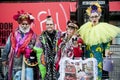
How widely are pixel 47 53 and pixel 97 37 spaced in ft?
2.91

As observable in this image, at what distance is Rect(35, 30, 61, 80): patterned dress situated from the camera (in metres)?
6.98

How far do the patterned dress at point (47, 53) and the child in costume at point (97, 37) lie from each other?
0.49m

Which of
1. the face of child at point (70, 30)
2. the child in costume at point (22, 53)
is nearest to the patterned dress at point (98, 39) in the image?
the face of child at point (70, 30)

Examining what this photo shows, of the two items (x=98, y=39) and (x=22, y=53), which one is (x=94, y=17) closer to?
(x=98, y=39)

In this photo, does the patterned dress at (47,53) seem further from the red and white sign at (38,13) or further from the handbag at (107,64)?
the red and white sign at (38,13)

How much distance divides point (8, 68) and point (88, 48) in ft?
4.71

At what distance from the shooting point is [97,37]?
691 cm

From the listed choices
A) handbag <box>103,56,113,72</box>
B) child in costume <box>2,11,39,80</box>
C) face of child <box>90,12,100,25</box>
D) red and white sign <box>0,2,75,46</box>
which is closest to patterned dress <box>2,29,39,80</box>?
child in costume <box>2,11,39,80</box>

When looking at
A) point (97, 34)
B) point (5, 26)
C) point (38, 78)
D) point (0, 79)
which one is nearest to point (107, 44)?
point (97, 34)

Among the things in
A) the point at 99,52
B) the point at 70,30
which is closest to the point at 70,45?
the point at 70,30

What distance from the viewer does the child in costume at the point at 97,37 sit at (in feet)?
22.7

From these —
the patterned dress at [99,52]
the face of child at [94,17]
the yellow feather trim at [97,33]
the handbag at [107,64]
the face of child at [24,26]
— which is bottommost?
the handbag at [107,64]

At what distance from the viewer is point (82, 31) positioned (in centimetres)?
705

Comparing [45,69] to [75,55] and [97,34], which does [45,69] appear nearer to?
[75,55]
